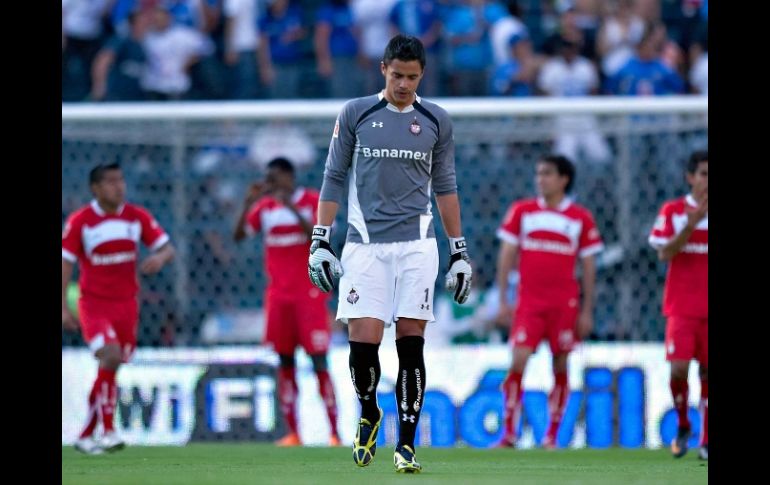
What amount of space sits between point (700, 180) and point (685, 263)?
2.06 ft

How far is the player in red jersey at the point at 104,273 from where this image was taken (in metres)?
11.6

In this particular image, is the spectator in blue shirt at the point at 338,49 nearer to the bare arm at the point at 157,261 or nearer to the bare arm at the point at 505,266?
the bare arm at the point at 505,266

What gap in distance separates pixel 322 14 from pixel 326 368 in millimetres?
5971

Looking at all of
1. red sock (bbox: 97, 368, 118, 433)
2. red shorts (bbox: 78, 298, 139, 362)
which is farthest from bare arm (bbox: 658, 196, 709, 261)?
red sock (bbox: 97, 368, 118, 433)

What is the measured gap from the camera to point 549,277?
1245 cm

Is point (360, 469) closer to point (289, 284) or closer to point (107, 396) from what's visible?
point (107, 396)

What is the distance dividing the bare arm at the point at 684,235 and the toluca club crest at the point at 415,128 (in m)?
3.12

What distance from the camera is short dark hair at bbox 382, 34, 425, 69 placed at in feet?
25.6

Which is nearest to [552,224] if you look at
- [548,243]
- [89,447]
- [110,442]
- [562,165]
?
[548,243]

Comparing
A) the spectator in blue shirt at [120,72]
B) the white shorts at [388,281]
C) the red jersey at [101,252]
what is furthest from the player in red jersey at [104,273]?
the spectator in blue shirt at [120,72]

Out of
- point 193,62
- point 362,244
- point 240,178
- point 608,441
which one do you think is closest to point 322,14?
point 193,62

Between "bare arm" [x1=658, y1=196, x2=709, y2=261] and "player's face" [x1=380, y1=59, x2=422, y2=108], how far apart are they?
10.6 ft
